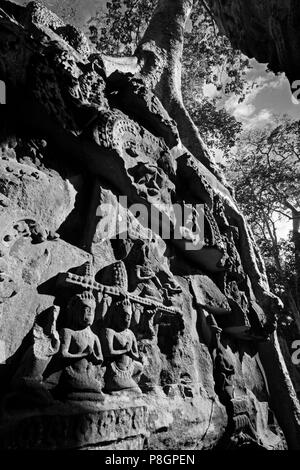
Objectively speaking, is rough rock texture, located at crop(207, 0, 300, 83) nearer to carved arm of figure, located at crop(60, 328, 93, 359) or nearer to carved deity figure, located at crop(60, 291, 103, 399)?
carved deity figure, located at crop(60, 291, 103, 399)

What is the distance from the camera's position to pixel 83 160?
3.08 metres

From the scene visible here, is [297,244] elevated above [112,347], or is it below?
above

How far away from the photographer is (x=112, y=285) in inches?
99.7

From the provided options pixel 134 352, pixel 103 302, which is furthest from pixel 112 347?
pixel 103 302

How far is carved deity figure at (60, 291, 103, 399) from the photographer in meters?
1.94

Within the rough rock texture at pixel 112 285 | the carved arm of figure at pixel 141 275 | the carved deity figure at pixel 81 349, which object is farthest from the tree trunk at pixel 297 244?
the carved deity figure at pixel 81 349

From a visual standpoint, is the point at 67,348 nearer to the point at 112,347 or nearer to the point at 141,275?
the point at 112,347

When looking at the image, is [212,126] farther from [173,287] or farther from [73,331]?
[73,331]

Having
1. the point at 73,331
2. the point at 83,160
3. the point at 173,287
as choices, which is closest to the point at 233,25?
the point at 83,160

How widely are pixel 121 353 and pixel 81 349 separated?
0.33m

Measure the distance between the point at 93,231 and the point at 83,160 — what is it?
0.77 metres

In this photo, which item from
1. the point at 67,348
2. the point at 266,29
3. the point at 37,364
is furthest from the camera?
the point at 266,29

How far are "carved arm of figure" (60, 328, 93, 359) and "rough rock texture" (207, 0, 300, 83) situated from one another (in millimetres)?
2631

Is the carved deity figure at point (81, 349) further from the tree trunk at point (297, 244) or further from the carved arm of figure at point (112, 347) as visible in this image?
the tree trunk at point (297, 244)
